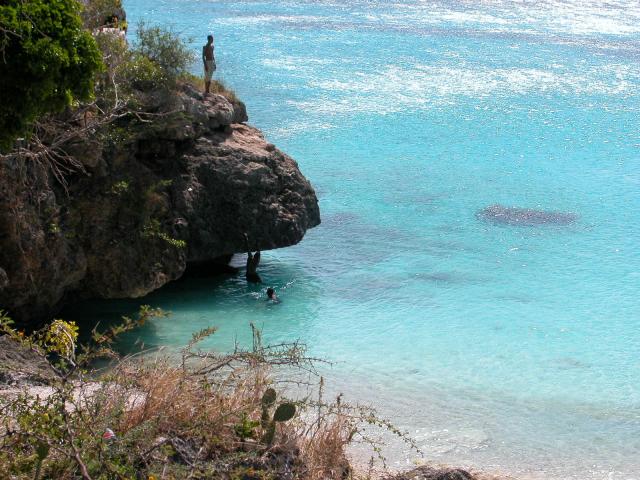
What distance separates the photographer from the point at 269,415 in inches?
340

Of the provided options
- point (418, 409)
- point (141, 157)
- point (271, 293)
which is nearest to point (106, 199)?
point (141, 157)

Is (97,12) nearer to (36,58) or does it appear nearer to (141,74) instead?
(141,74)

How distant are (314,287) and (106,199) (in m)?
4.54

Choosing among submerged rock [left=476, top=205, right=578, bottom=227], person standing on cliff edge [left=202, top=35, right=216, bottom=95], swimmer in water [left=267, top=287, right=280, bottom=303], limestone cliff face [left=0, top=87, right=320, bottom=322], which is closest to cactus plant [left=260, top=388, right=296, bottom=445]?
limestone cliff face [left=0, top=87, right=320, bottom=322]

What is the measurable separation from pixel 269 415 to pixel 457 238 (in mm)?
12190

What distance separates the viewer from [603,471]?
1187 cm

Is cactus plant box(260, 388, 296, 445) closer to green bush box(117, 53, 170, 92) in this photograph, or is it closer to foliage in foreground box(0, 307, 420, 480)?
foliage in foreground box(0, 307, 420, 480)

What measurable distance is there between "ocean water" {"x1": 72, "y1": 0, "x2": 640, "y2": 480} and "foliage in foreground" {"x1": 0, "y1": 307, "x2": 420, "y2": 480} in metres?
3.24

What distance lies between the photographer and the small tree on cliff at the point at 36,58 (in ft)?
28.1

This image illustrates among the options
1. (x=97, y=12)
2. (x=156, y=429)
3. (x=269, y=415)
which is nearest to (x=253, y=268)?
(x=97, y=12)

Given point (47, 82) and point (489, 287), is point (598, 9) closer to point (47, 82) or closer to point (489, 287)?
point (489, 287)

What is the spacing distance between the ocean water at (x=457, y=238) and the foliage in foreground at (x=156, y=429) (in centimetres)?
324

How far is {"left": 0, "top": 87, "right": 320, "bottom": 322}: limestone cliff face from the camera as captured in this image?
43.7ft

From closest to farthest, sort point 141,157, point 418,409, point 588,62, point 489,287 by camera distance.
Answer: point 418,409 < point 141,157 < point 489,287 < point 588,62
